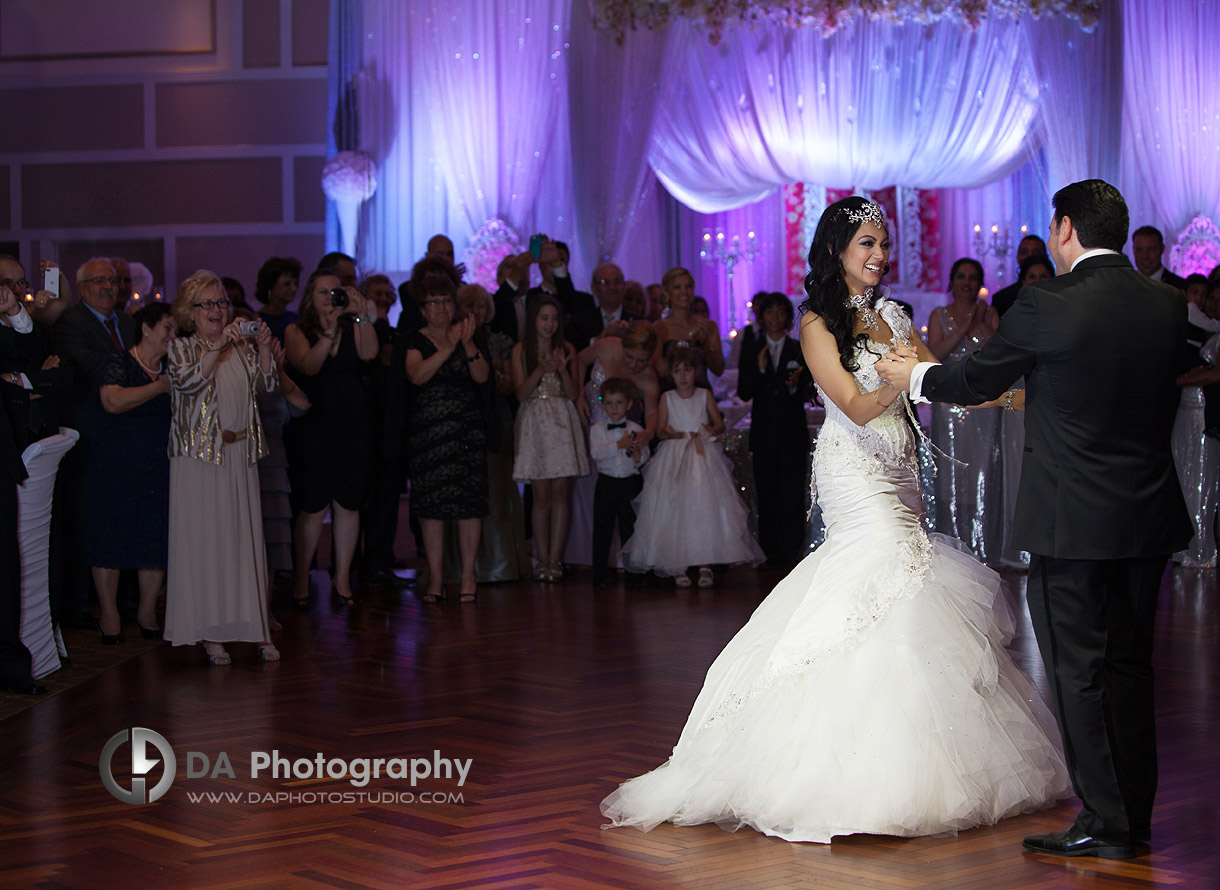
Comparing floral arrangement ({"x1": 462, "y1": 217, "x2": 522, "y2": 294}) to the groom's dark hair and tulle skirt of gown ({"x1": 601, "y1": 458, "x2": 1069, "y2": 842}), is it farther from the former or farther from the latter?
the groom's dark hair

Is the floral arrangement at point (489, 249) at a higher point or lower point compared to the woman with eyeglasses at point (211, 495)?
higher

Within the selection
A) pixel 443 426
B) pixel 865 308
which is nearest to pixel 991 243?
pixel 443 426

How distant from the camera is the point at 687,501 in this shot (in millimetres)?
6633

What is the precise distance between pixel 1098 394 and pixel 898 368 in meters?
0.45

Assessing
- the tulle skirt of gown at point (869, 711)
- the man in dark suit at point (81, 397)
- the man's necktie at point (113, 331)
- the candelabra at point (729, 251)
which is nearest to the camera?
the tulle skirt of gown at point (869, 711)

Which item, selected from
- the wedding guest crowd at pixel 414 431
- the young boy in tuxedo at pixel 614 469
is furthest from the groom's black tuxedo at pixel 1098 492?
the young boy in tuxedo at pixel 614 469

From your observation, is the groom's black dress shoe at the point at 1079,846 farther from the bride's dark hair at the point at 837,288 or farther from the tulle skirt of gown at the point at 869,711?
the bride's dark hair at the point at 837,288

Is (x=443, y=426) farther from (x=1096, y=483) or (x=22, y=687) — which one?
(x=1096, y=483)

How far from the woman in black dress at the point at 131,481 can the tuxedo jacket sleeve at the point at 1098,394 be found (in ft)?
12.0

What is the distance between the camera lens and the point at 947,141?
9.55m

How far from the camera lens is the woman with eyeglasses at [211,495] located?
4840 millimetres

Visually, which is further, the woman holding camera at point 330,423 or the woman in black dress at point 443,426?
the woman in black dress at point 443,426

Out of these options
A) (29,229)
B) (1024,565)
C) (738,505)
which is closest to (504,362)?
(738,505)

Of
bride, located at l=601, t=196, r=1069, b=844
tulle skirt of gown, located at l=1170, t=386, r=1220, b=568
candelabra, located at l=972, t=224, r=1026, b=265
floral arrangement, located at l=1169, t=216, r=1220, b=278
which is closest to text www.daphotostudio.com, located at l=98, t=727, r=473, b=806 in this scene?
bride, located at l=601, t=196, r=1069, b=844
